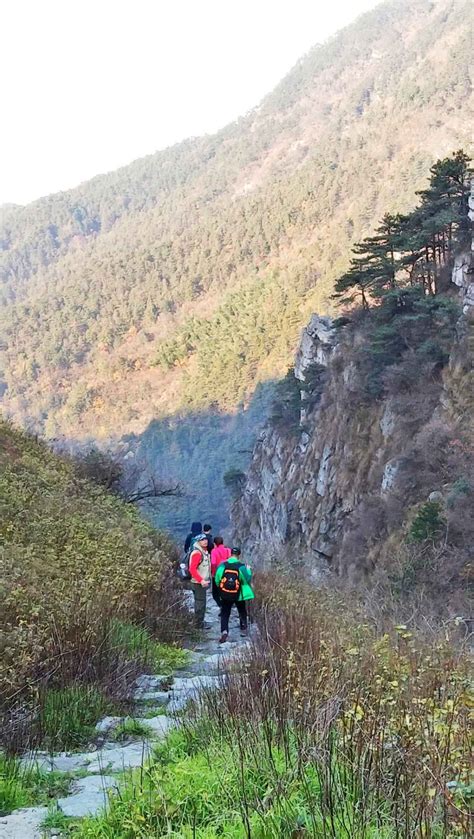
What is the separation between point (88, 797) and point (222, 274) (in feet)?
402

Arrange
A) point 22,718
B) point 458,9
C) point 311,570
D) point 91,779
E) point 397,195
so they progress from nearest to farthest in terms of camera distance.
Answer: point 91,779, point 22,718, point 311,570, point 397,195, point 458,9

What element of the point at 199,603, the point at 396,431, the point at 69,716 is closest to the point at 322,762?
the point at 69,716

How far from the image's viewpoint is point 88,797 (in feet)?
11.8

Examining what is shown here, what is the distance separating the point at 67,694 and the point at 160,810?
7.38 ft

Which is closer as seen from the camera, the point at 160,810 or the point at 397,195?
the point at 160,810

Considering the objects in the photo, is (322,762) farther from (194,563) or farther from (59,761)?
(194,563)

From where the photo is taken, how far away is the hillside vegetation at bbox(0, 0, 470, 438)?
326 ft

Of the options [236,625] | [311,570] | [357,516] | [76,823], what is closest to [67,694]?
[76,823]

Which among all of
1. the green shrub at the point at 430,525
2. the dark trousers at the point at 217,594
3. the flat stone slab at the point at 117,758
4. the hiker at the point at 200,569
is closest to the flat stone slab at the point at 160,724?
the flat stone slab at the point at 117,758

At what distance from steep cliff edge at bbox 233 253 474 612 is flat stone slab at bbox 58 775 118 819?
1352cm

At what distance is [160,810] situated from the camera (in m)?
2.97

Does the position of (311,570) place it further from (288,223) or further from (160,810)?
(288,223)

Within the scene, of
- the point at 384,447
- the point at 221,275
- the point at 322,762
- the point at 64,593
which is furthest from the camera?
the point at 221,275

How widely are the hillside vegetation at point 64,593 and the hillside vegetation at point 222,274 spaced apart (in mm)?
74336
